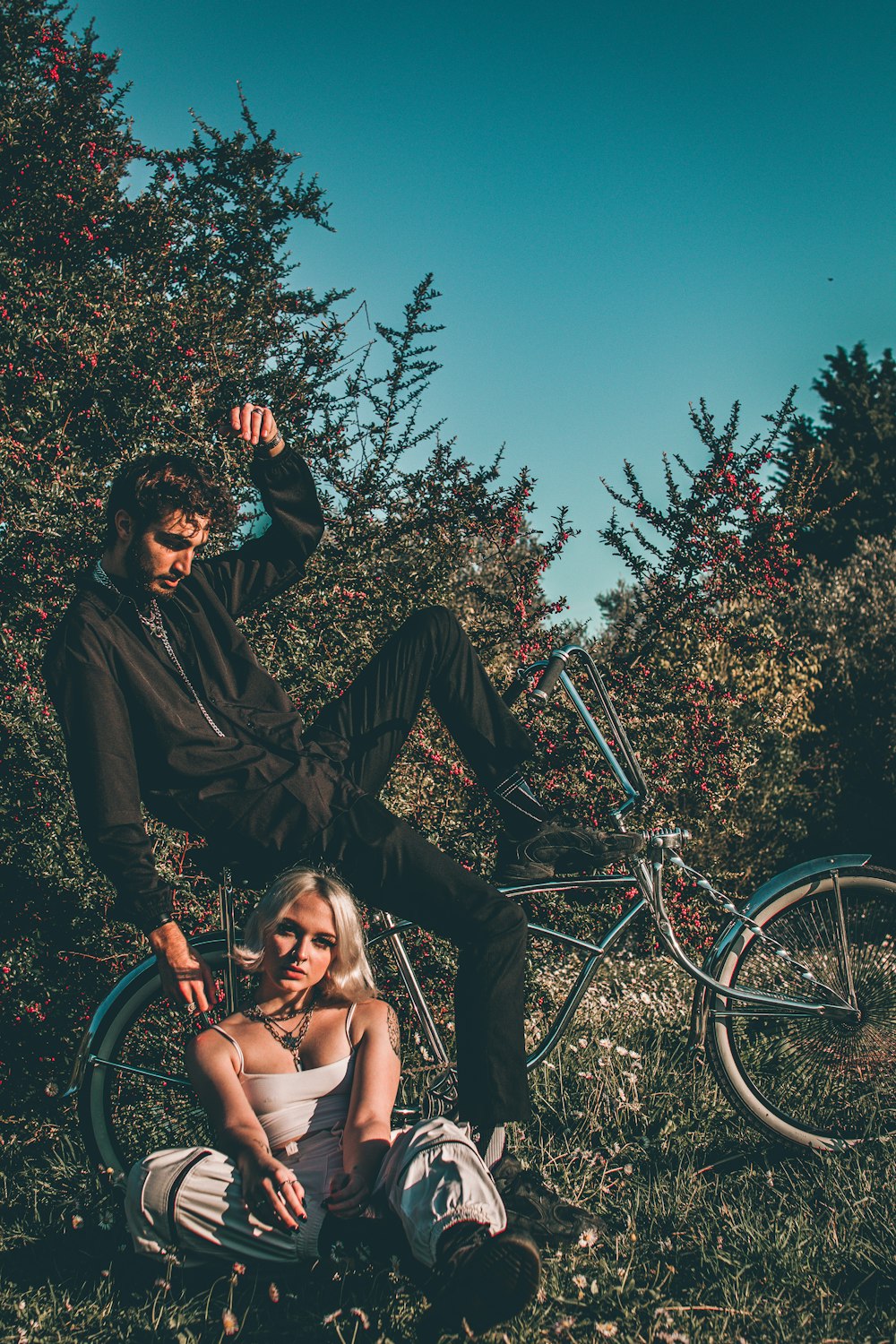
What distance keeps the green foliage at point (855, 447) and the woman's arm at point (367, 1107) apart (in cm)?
1678

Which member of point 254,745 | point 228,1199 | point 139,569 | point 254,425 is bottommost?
point 228,1199

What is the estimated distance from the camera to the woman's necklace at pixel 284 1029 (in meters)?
2.46

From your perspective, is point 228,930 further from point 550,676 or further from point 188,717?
point 550,676

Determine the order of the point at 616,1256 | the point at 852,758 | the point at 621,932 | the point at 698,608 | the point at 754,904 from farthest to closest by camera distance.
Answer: the point at 852,758
the point at 698,608
the point at 754,904
the point at 621,932
the point at 616,1256

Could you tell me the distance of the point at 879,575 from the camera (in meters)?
12.8

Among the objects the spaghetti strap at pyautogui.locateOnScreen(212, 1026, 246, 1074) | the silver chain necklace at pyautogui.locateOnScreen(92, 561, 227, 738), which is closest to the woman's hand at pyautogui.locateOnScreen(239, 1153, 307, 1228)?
the spaghetti strap at pyautogui.locateOnScreen(212, 1026, 246, 1074)

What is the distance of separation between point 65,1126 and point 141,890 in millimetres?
1704

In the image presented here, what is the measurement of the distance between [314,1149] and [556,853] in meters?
1.03

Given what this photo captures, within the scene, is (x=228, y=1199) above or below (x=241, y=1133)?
below

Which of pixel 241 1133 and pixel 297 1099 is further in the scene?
pixel 297 1099

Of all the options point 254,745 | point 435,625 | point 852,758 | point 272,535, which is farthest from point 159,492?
point 852,758

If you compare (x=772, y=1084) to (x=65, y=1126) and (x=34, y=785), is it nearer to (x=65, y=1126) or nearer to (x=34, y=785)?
(x=65, y=1126)

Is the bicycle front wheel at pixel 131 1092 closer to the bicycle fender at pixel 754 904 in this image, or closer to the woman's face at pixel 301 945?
the woman's face at pixel 301 945

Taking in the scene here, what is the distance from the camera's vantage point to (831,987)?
3057 mm
